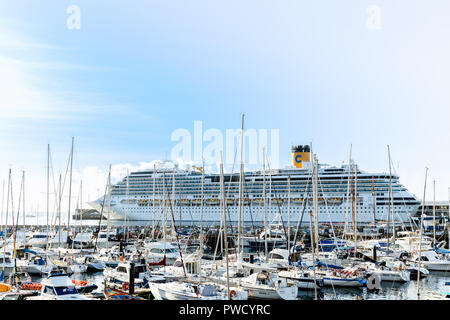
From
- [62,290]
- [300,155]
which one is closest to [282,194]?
[300,155]

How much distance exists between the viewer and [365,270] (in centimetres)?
2389

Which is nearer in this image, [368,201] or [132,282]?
[132,282]

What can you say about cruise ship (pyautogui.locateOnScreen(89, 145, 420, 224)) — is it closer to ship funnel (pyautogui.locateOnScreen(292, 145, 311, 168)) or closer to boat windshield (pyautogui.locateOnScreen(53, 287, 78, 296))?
ship funnel (pyautogui.locateOnScreen(292, 145, 311, 168))

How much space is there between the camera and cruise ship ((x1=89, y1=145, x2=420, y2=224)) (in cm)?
5916

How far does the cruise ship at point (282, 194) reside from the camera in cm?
5916

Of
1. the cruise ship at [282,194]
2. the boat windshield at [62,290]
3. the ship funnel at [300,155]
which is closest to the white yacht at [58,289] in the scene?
the boat windshield at [62,290]

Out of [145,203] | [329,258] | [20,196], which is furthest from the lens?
[145,203]

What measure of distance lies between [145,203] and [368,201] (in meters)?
34.7

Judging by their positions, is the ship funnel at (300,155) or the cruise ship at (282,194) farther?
the ship funnel at (300,155)

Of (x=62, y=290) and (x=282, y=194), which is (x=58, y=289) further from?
→ (x=282, y=194)

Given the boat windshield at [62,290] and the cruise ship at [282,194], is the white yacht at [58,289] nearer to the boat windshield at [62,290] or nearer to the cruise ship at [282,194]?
the boat windshield at [62,290]

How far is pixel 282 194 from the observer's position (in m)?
65.2
